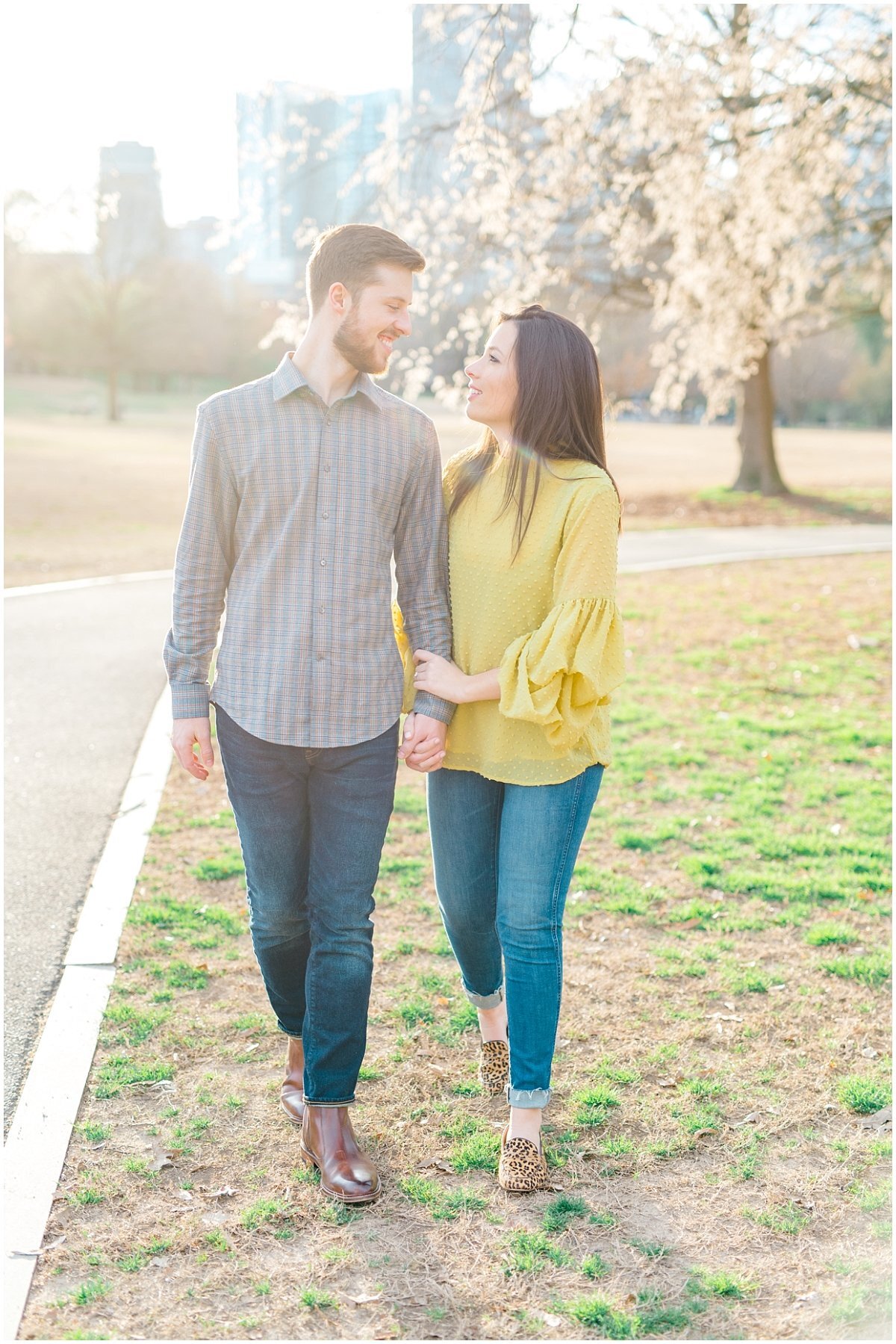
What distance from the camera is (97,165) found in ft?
149

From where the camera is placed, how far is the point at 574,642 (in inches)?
113

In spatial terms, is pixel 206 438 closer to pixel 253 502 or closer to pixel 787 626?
pixel 253 502

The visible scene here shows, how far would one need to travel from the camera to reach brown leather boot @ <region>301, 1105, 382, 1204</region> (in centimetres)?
291

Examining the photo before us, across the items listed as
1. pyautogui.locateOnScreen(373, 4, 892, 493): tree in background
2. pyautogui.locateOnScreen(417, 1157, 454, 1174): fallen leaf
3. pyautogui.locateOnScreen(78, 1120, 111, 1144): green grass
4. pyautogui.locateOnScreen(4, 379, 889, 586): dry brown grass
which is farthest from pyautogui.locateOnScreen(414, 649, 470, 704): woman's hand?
pyautogui.locateOnScreen(373, 4, 892, 493): tree in background

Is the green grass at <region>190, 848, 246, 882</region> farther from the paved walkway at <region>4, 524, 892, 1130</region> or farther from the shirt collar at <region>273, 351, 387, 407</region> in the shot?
the shirt collar at <region>273, 351, 387, 407</region>

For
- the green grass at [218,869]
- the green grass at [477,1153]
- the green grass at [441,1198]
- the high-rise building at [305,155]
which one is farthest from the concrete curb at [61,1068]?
the high-rise building at [305,155]

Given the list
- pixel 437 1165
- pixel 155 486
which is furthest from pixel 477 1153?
pixel 155 486

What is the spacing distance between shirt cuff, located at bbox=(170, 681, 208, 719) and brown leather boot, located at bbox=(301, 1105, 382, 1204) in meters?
1.00

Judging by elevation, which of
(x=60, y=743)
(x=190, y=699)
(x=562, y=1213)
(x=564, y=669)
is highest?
(x=564, y=669)

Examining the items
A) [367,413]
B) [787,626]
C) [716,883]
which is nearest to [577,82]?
[787,626]

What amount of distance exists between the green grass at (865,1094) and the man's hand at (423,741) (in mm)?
1531

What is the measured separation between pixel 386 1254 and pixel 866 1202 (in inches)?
45.0

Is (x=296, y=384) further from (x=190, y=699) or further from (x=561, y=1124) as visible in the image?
(x=561, y=1124)

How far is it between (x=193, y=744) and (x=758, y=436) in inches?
861
